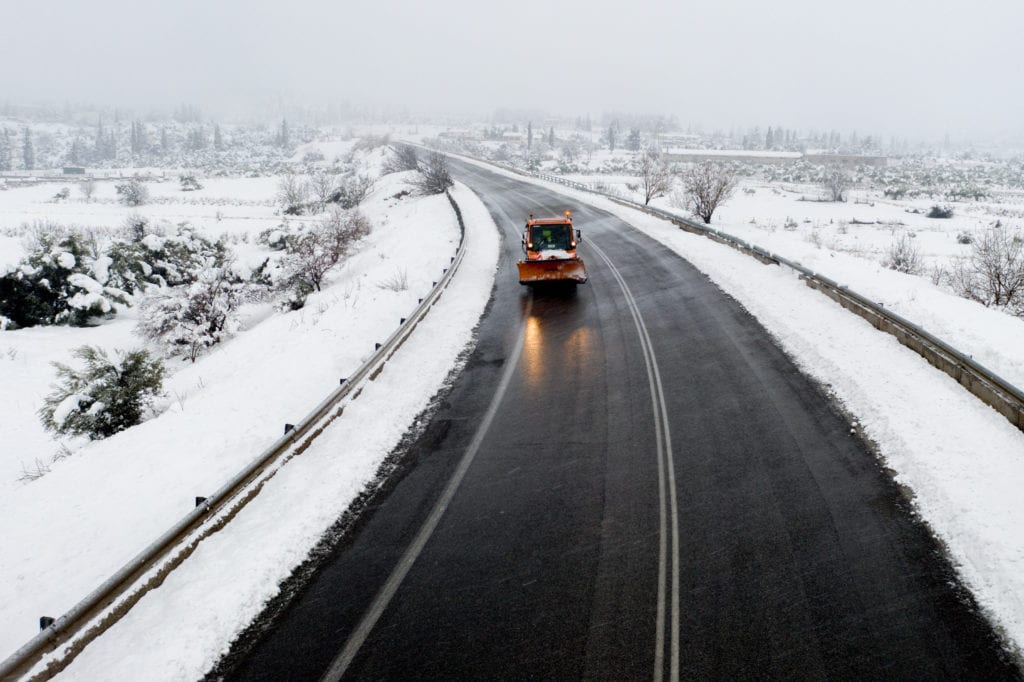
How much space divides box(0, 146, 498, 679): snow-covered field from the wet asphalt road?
2.12 feet

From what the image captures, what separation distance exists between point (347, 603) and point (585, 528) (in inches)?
116

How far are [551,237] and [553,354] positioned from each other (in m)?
7.37

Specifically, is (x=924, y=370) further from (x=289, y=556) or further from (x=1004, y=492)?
→ (x=289, y=556)

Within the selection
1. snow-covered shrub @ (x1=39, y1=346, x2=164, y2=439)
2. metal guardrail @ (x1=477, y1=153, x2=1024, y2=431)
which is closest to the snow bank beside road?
snow-covered shrub @ (x1=39, y1=346, x2=164, y2=439)

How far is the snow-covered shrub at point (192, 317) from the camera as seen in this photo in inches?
918

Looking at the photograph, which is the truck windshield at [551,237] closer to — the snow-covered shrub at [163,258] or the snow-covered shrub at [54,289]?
the snow-covered shrub at [163,258]

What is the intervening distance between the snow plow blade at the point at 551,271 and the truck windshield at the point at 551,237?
83cm

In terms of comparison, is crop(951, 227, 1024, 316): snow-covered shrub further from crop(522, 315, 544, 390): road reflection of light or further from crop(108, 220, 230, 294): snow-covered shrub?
crop(108, 220, 230, 294): snow-covered shrub

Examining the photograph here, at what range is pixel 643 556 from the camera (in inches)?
273

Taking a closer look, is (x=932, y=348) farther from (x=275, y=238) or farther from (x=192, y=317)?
(x=275, y=238)

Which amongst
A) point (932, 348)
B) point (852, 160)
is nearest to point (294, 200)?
point (932, 348)

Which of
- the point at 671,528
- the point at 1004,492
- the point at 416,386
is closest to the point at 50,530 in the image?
the point at 416,386

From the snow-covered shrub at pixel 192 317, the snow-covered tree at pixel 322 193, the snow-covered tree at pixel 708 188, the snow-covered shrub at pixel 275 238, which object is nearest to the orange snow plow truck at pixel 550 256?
the snow-covered shrub at pixel 192 317

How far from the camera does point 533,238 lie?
20078 millimetres
